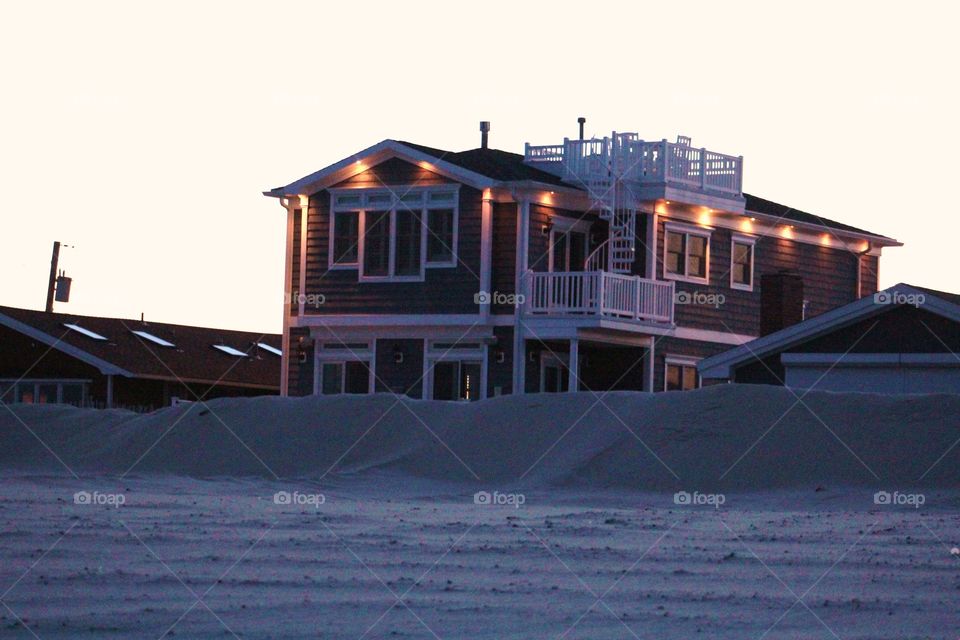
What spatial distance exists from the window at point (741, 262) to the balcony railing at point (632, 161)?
151cm

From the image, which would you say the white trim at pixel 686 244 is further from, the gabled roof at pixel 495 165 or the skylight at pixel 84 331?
the skylight at pixel 84 331

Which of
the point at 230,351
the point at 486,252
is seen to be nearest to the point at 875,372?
the point at 486,252

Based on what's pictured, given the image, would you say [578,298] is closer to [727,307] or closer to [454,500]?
[727,307]

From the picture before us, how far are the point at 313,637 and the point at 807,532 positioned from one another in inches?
341

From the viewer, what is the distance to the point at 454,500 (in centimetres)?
2362

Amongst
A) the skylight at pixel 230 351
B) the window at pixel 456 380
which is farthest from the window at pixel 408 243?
the skylight at pixel 230 351

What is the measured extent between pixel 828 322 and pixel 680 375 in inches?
315

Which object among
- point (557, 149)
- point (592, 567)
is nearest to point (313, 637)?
point (592, 567)

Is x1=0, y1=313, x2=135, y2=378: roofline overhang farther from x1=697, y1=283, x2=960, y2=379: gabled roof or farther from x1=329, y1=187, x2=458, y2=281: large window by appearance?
x1=697, y1=283, x2=960, y2=379: gabled roof

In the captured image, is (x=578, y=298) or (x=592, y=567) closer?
(x=592, y=567)

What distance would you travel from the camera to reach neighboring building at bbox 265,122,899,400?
35.7 meters

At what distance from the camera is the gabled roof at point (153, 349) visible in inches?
1673

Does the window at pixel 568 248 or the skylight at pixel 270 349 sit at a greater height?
the window at pixel 568 248

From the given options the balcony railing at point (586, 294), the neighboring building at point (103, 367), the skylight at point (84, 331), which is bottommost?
the neighboring building at point (103, 367)
